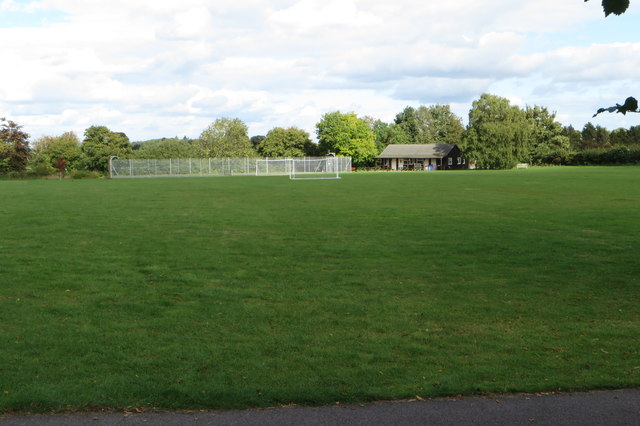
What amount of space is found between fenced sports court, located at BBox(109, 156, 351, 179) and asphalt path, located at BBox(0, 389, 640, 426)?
69.0 m

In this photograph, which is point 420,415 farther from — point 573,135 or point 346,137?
point 573,135

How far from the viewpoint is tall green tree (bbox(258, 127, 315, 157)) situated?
101875 millimetres

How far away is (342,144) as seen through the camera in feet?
342

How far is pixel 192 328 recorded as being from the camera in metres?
6.94

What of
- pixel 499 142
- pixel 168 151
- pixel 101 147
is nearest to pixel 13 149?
pixel 101 147

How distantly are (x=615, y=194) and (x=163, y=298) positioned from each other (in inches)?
990

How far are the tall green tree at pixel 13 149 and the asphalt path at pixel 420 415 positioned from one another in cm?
7090

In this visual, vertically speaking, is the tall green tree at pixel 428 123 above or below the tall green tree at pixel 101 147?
above

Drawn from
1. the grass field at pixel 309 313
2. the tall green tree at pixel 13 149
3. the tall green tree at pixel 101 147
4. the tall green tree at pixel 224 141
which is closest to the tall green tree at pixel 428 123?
the tall green tree at pixel 224 141

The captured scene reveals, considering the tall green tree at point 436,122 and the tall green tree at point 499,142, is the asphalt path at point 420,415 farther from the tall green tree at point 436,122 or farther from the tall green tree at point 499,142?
the tall green tree at point 436,122

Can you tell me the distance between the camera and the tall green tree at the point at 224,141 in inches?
3895

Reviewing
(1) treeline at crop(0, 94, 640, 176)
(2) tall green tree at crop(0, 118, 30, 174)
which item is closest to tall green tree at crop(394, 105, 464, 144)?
(1) treeline at crop(0, 94, 640, 176)

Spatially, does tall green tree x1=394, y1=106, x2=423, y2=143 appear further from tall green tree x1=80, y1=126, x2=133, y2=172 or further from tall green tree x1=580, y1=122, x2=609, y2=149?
tall green tree x1=80, y1=126, x2=133, y2=172

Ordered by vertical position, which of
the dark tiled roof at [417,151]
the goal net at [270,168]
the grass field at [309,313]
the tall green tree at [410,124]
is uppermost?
the tall green tree at [410,124]
